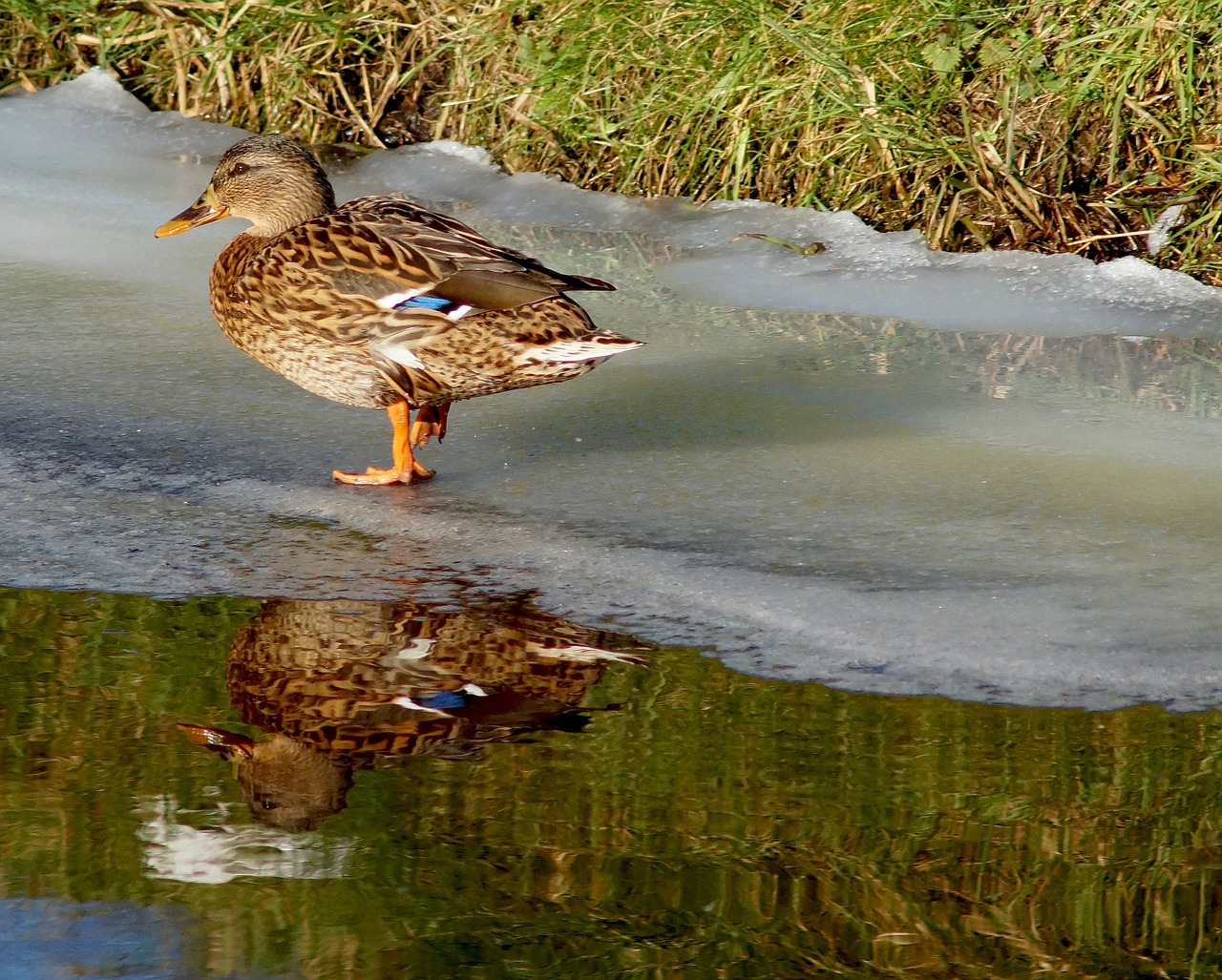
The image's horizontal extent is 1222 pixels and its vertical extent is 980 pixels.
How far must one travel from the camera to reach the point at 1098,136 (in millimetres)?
6188

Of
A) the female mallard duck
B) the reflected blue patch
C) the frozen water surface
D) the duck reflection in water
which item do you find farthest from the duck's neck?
the reflected blue patch

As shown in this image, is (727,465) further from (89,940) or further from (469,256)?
(89,940)

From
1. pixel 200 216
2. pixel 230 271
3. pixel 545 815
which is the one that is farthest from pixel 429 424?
pixel 545 815

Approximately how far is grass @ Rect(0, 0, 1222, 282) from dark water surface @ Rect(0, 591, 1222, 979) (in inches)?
139

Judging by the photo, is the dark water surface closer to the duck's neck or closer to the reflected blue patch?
the reflected blue patch

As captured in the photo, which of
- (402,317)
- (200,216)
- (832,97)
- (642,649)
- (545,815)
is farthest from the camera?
(832,97)

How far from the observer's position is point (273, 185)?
14.2 ft

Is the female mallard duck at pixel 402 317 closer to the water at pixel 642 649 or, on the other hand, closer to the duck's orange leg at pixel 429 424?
the duck's orange leg at pixel 429 424

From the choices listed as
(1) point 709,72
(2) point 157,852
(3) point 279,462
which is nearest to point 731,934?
(2) point 157,852

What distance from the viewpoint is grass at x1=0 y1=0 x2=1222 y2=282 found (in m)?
6.02

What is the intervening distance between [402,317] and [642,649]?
1208 millimetres

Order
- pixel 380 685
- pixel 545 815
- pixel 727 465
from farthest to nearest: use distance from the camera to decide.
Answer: pixel 727 465, pixel 380 685, pixel 545 815

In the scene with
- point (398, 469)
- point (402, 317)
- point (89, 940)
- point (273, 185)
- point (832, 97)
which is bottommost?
point (89, 940)

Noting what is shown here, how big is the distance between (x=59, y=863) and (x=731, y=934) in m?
0.93
